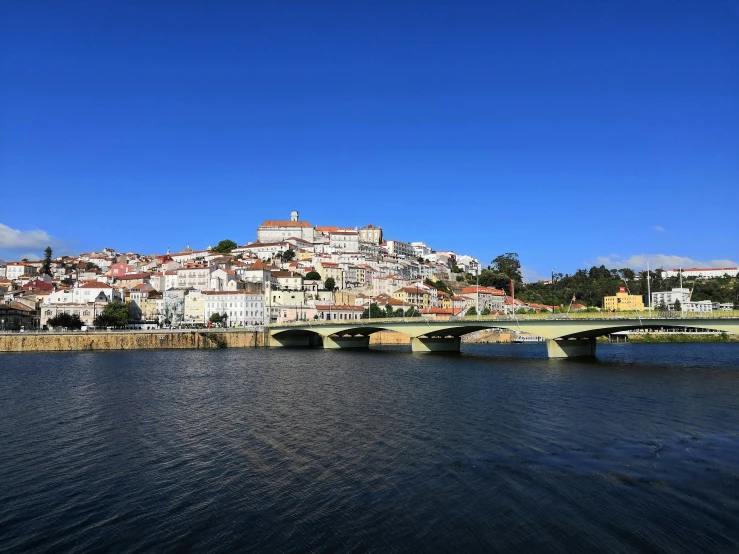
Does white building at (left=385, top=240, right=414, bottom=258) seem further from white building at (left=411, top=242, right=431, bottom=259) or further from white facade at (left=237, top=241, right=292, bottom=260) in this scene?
white facade at (left=237, top=241, right=292, bottom=260)

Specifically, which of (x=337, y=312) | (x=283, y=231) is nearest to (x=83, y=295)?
(x=337, y=312)

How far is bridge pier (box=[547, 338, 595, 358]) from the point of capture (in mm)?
56500

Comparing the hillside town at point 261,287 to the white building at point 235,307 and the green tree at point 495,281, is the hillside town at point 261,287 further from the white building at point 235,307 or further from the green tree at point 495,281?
the green tree at point 495,281

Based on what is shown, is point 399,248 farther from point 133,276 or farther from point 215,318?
point 215,318

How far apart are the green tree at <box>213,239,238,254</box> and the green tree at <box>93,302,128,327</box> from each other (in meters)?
76.3

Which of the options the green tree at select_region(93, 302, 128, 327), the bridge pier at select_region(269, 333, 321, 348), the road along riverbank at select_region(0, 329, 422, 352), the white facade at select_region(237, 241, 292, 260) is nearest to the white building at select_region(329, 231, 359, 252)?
the white facade at select_region(237, 241, 292, 260)

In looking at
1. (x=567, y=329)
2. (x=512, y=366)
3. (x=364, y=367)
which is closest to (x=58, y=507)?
(x=364, y=367)

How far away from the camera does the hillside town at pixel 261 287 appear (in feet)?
340

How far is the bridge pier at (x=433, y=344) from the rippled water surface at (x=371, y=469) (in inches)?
1446

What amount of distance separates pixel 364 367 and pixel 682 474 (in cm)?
3568

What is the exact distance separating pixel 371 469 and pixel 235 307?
297 ft

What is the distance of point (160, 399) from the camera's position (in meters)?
30.5

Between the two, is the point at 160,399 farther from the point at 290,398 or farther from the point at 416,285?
the point at 416,285

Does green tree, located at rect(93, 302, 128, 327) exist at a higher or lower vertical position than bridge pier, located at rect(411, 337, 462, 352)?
higher
